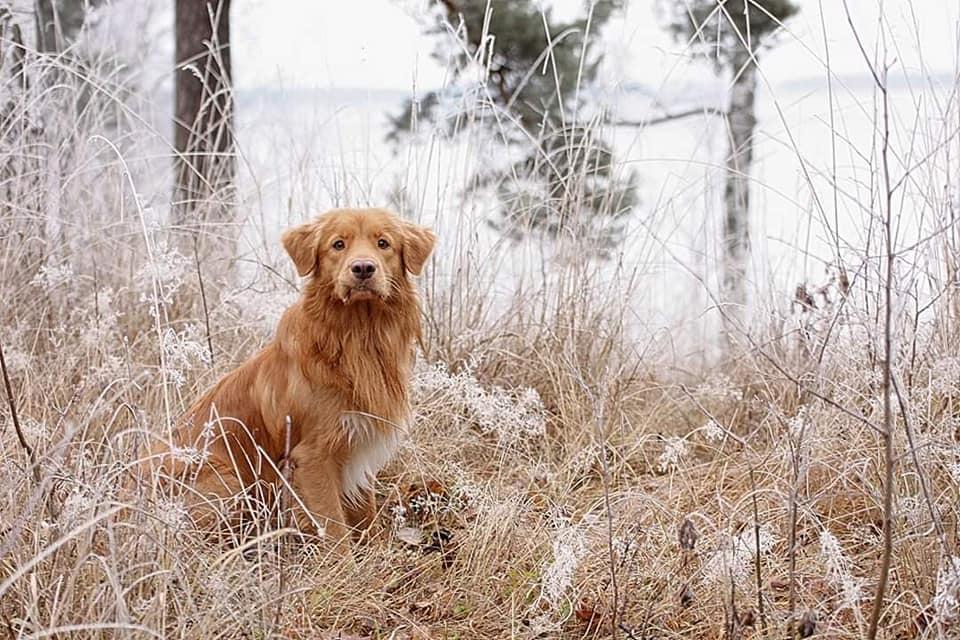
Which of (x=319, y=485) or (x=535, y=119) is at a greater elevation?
(x=535, y=119)

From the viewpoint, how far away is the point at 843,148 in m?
3.43

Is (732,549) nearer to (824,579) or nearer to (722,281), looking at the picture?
(824,579)

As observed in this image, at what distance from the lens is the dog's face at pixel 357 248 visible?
2932mm

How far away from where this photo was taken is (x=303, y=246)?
10.0 ft

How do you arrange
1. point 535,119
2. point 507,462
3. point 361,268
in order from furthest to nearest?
1. point 535,119
2. point 507,462
3. point 361,268

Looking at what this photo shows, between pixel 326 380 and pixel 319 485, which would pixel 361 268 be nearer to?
pixel 326 380

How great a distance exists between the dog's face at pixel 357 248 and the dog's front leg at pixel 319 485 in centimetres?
48

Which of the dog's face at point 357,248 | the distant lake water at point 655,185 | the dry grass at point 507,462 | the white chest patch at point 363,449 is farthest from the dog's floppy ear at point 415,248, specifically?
the distant lake water at point 655,185

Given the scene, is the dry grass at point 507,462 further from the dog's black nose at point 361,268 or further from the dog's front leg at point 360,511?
the dog's black nose at point 361,268

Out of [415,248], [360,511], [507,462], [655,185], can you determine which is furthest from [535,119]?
[360,511]

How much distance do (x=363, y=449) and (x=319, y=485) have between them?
0.55ft

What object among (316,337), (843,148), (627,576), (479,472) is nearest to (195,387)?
(316,337)

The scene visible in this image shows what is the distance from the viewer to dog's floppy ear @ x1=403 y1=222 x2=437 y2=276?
3086 mm

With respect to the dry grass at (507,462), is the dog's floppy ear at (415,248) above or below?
above
